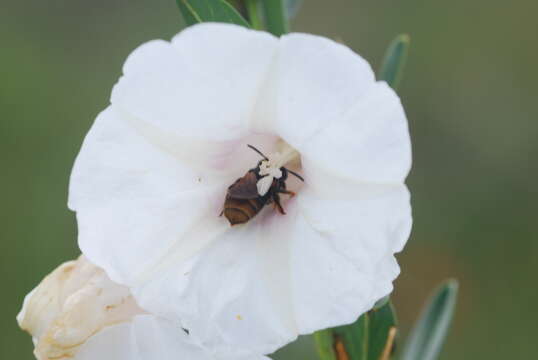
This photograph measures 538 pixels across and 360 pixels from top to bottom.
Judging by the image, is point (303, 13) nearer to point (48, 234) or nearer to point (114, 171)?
point (48, 234)

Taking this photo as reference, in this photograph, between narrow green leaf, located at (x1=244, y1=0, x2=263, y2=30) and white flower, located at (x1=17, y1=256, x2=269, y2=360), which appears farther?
narrow green leaf, located at (x1=244, y1=0, x2=263, y2=30)

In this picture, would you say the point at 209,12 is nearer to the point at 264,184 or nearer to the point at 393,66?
the point at 264,184

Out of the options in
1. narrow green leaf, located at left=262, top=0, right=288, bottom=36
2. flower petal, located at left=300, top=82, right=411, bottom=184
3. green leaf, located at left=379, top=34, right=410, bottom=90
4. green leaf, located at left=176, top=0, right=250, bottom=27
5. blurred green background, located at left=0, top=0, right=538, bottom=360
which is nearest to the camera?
flower petal, located at left=300, top=82, right=411, bottom=184

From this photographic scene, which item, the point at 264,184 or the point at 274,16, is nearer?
the point at 264,184

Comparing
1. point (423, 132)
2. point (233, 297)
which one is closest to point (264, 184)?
point (233, 297)

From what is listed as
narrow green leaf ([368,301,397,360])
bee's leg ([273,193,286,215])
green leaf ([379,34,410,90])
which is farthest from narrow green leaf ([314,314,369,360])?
green leaf ([379,34,410,90])

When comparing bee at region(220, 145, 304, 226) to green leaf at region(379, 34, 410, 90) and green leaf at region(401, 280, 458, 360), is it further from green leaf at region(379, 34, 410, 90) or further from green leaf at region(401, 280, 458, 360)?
green leaf at region(401, 280, 458, 360)

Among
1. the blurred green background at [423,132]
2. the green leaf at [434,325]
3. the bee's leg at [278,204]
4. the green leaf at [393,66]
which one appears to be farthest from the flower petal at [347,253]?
the blurred green background at [423,132]
